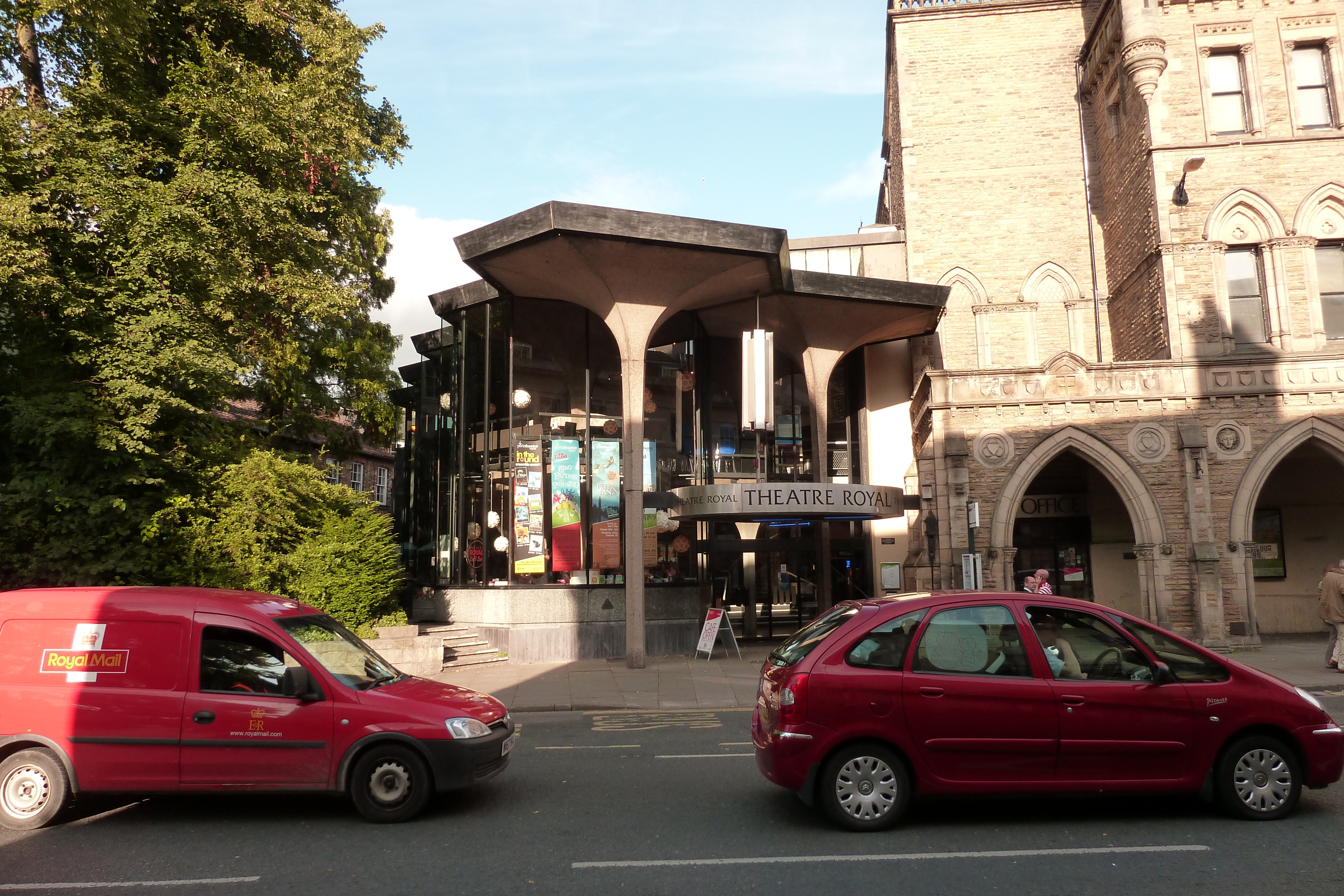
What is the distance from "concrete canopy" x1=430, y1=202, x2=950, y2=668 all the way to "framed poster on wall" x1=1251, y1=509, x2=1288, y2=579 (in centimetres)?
958

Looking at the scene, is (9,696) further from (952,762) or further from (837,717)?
(952,762)

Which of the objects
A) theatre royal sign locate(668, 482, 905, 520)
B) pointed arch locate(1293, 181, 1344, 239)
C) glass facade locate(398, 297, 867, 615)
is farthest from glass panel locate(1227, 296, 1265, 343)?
glass facade locate(398, 297, 867, 615)

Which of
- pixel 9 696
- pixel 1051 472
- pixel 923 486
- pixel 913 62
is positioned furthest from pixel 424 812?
pixel 913 62

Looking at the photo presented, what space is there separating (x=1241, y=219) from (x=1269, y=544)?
25.5 ft

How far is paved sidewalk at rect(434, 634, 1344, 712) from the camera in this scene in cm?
1274

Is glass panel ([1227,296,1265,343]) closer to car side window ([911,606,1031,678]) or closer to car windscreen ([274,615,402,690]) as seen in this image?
car side window ([911,606,1031,678])

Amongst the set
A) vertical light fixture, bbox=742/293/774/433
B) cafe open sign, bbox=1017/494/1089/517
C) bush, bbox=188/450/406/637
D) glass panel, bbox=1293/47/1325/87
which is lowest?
bush, bbox=188/450/406/637

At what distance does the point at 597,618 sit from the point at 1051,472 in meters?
12.2

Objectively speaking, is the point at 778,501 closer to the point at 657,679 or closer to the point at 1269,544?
the point at 657,679

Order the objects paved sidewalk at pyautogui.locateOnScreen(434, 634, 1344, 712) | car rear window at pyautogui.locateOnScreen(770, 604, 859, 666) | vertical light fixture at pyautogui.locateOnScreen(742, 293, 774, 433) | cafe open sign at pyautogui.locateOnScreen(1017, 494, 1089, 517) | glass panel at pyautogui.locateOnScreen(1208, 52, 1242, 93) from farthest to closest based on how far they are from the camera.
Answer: cafe open sign at pyautogui.locateOnScreen(1017, 494, 1089, 517) < glass panel at pyautogui.locateOnScreen(1208, 52, 1242, 93) < vertical light fixture at pyautogui.locateOnScreen(742, 293, 774, 433) < paved sidewalk at pyautogui.locateOnScreen(434, 634, 1344, 712) < car rear window at pyautogui.locateOnScreen(770, 604, 859, 666)

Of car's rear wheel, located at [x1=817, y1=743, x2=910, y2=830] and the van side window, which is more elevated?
the van side window

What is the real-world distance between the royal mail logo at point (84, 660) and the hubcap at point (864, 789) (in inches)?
213

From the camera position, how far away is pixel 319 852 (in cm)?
571

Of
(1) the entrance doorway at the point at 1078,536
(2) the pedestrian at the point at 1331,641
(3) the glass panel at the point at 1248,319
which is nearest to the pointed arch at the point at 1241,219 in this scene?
(3) the glass panel at the point at 1248,319
